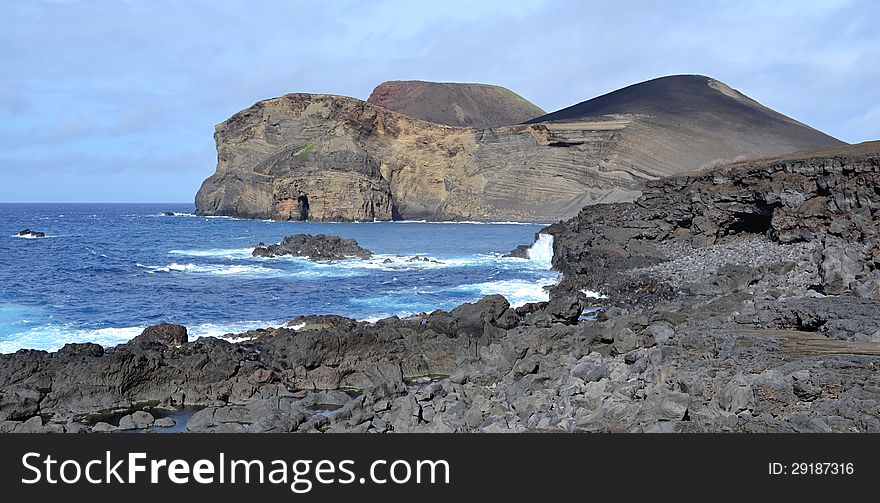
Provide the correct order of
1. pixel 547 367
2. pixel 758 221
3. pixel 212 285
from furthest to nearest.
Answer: pixel 758 221, pixel 212 285, pixel 547 367

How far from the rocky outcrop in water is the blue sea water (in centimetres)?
90

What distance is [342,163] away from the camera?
70250 mm

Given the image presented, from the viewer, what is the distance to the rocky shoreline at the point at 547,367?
279 inches

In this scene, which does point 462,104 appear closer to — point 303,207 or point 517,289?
point 303,207

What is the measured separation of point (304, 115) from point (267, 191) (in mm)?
9399

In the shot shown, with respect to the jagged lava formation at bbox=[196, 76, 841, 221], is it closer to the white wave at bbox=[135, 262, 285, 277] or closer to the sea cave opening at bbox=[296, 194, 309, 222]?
the sea cave opening at bbox=[296, 194, 309, 222]

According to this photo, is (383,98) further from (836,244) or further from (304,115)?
(836,244)

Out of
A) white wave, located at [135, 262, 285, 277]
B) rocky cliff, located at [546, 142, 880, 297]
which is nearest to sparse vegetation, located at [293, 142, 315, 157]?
white wave, located at [135, 262, 285, 277]

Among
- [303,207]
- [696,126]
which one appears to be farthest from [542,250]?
[696,126]

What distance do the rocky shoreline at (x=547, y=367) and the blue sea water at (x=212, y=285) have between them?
3.10 m

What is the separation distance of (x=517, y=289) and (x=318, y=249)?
15064 mm

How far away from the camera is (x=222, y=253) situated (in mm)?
39000

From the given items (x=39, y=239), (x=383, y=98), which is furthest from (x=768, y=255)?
(x=383, y=98)

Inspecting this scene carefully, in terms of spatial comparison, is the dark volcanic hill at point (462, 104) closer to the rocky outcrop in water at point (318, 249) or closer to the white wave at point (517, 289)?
the rocky outcrop in water at point (318, 249)
